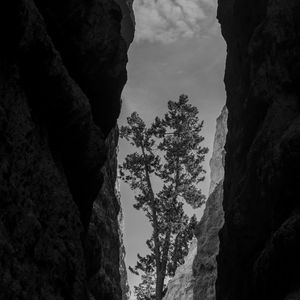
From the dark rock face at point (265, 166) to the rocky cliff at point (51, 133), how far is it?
6.15m

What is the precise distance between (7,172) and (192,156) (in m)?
26.2

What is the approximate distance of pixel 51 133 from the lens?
15359 mm

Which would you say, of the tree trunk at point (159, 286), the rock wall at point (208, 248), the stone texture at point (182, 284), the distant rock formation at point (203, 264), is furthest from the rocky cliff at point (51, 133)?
the stone texture at point (182, 284)

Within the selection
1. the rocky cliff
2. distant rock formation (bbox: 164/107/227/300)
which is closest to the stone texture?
distant rock formation (bbox: 164/107/227/300)

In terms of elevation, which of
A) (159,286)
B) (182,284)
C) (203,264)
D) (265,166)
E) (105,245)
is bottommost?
(265,166)

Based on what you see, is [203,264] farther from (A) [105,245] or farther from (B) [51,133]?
(B) [51,133]

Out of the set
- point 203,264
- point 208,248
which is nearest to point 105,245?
point 203,264

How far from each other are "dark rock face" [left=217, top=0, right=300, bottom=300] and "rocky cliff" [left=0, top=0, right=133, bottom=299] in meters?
6.15

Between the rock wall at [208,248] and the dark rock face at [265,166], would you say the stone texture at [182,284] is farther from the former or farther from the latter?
the dark rock face at [265,166]

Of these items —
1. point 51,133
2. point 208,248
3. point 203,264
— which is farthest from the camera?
point 208,248

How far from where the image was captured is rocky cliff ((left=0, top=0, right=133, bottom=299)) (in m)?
10.9

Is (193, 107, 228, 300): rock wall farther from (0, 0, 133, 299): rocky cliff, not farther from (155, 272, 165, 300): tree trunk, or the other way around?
(0, 0, 133, 299): rocky cliff

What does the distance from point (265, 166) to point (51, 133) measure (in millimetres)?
7786

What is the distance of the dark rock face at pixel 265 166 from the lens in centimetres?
1416
